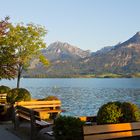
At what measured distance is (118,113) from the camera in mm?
13102

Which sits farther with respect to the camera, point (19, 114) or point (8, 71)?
point (8, 71)

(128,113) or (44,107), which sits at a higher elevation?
(128,113)

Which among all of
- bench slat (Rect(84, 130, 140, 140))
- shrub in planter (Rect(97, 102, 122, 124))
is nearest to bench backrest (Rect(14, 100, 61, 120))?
shrub in planter (Rect(97, 102, 122, 124))

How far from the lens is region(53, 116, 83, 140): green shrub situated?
11.8 metres

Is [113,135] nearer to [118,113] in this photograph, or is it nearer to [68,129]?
[68,129]

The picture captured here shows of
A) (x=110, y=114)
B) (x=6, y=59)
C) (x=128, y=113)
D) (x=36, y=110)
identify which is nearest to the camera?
(x=110, y=114)

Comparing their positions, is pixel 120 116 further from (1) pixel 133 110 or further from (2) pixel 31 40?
(2) pixel 31 40

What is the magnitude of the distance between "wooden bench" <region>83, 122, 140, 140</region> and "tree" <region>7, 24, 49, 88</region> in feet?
77.8

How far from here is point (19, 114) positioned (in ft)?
61.0

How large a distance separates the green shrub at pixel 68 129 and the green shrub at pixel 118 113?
4.63 feet

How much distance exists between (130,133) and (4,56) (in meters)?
22.4

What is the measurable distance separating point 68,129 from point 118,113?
227 cm

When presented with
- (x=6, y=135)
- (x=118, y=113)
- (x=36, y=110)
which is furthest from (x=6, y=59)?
(x=118, y=113)

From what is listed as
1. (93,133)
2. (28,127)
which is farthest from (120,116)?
A: (28,127)
